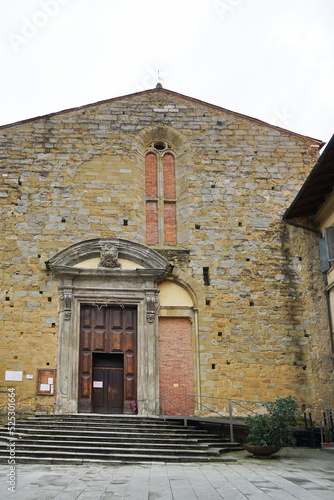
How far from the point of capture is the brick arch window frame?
15445 millimetres

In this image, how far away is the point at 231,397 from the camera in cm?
1372

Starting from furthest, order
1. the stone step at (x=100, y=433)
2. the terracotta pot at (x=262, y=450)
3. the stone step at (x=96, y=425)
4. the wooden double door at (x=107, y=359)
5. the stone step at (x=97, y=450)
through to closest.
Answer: the wooden double door at (x=107, y=359) → the stone step at (x=96, y=425) → the stone step at (x=100, y=433) → the terracotta pot at (x=262, y=450) → the stone step at (x=97, y=450)

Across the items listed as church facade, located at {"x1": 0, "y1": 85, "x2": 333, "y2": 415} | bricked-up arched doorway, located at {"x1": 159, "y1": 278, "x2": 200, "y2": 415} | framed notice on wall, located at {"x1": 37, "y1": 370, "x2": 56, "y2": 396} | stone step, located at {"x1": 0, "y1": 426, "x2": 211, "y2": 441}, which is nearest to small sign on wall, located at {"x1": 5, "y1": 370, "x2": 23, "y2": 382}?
church facade, located at {"x1": 0, "y1": 85, "x2": 333, "y2": 415}

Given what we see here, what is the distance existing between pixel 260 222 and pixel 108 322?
498cm

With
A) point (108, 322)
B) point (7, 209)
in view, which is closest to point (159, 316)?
point (108, 322)

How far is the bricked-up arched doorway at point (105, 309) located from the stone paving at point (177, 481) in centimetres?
374

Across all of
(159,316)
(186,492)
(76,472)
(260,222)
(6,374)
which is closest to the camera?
(186,492)

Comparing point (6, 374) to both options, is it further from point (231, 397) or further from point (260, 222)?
point (260, 222)

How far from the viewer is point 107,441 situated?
11336 millimetres

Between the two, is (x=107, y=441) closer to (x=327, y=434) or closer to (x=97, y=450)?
(x=97, y=450)

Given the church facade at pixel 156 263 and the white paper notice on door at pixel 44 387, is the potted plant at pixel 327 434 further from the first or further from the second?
the white paper notice on door at pixel 44 387

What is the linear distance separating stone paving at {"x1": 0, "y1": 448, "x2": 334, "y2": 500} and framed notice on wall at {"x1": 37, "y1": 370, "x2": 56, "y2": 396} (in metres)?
3.85

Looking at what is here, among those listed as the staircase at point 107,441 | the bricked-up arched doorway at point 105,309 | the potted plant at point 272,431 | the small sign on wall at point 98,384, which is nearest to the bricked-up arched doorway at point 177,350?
the bricked-up arched doorway at point 105,309

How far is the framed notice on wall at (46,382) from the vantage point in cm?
1345
